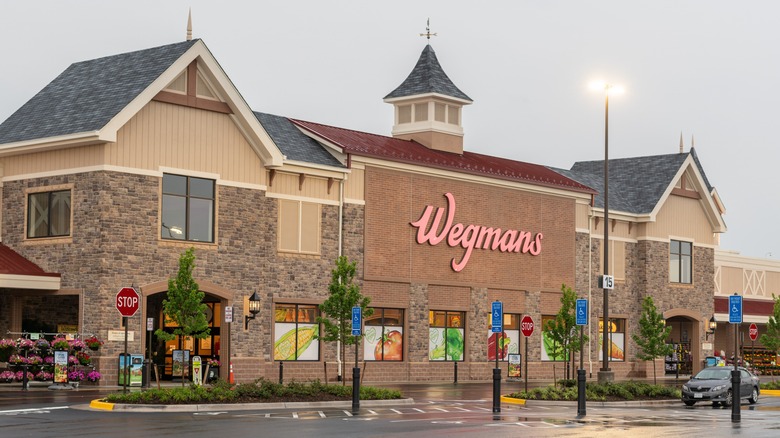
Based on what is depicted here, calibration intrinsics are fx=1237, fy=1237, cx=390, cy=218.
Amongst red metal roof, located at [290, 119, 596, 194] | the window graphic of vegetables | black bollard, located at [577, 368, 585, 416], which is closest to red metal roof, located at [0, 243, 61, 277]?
the window graphic of vegetables

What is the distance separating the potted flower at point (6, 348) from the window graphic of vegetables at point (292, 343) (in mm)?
11103

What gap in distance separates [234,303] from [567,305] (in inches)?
526

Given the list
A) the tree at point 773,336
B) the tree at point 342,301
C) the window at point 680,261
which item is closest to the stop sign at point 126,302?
the tree at point 342,301

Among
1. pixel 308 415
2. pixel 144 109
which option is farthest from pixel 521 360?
pixel 308 415

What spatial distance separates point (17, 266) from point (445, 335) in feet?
66.5

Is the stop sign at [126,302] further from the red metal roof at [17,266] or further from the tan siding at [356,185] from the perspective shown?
the tan siding at [356,185]

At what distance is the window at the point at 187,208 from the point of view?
144 ft

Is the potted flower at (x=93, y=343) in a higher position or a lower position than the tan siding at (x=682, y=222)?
lower

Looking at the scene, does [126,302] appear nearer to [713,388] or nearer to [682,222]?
[713,388]

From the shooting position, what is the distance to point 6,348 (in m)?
40.1

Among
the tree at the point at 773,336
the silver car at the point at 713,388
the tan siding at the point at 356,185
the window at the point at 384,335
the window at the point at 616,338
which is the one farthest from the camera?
the window at the point at 616,338

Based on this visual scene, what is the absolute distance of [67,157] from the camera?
4316 cm

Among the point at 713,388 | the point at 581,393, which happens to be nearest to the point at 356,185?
the point at 713,388

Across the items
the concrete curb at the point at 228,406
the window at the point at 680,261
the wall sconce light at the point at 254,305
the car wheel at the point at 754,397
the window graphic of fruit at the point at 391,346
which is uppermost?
the window at the point at 680,261
